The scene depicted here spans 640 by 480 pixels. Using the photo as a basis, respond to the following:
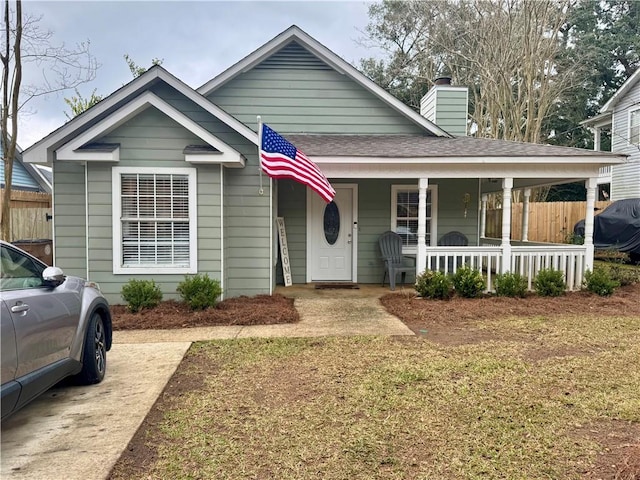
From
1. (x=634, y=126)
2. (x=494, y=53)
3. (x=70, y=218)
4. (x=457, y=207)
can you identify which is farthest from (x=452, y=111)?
(x=634, y=126)

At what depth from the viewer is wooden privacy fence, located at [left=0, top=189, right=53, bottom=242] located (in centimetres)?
998

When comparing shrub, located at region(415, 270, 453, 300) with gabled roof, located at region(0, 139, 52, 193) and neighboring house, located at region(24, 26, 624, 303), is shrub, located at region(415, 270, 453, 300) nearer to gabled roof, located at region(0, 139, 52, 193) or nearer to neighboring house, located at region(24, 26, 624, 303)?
neighboring house, located at region(24, 26, 624, 303)

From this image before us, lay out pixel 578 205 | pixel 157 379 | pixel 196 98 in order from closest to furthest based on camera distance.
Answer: pixel 157 379 < pixel 196 98 < pixel 578 205

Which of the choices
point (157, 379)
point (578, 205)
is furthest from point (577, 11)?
point (157, 379)

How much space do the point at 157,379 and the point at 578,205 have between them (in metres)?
16.3

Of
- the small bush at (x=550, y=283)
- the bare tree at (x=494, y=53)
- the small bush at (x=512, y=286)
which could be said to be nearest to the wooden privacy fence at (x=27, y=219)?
the small bush at (x=512, y=286)

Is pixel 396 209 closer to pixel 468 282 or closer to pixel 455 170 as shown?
pixel 455 170

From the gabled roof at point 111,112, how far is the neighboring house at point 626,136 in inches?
674

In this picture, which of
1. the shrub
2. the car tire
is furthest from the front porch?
the car tire

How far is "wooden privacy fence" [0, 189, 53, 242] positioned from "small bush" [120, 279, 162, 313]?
4990mm

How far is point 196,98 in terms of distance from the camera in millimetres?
6996

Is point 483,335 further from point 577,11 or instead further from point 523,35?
point 577,11

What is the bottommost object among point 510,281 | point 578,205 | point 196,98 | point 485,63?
point 510,281

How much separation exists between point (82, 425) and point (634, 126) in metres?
21.8
